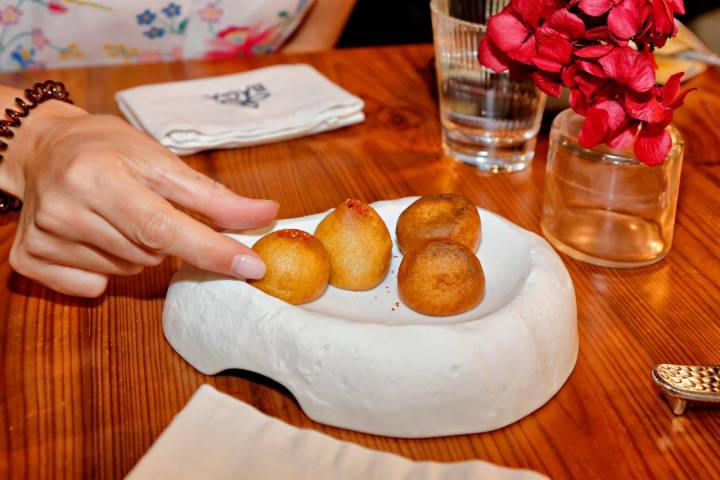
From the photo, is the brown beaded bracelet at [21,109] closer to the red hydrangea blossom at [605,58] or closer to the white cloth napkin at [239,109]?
the white cloth napkin at [239,109]

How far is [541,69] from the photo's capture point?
2.47 ft

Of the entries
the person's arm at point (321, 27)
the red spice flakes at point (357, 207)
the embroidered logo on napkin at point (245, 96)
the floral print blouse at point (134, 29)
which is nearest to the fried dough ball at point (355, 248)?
the red spice flakes at point (357, 207)

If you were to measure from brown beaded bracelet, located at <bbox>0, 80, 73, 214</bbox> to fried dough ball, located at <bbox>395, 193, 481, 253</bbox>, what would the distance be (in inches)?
15.2

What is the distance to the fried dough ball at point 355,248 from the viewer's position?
0.64 meters

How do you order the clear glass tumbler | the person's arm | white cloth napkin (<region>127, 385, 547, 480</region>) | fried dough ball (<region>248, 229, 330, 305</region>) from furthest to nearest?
the person's arm, the clear glass tumbler, fried dough ball (<region>248, 229, 330, 305</region>), white cloth napkin (<region>127, 385, 547, 480</region>)

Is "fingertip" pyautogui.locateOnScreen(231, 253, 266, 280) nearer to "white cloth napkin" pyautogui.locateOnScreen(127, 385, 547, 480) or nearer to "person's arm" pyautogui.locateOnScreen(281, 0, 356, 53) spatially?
"white cloth napkin" pyautogui.locateOnScreen(127, 385, 547, 480)

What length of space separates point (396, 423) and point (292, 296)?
125 mm

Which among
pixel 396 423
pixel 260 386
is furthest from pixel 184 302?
pixel 396 423

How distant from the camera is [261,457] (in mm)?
525

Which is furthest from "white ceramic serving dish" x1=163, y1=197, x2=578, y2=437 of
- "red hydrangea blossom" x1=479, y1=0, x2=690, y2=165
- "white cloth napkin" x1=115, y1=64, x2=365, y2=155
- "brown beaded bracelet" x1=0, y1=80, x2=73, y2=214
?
"white cloth napkin" x1=115, y1=64, x2=365, y2=155

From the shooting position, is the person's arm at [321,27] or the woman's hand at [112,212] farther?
the person's arm at [321,27]

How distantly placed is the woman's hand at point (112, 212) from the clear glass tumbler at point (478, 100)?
1.20 feet

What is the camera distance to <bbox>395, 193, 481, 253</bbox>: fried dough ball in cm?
Result: 67

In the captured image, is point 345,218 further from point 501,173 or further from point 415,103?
point 415,103
